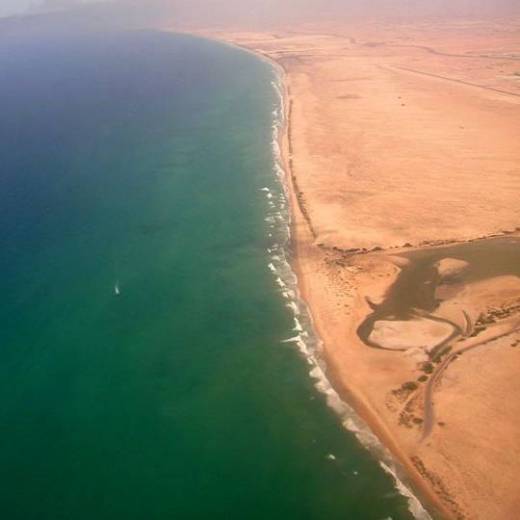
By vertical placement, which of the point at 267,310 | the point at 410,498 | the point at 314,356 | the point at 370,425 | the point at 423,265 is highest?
the point at 423,265

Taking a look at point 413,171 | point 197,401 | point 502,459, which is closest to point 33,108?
point 413,171

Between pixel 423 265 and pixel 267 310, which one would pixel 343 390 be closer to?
pixel 267 310

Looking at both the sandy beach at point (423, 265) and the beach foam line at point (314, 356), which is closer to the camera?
the beach foam line at point (314, 356)

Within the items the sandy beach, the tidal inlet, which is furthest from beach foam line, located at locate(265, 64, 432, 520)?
the sandy beach

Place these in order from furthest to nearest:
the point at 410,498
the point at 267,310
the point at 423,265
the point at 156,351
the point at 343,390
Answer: the point at 423,265, the point at 267,310, the point at 156,351, the point at 343,390, the point at 410,498

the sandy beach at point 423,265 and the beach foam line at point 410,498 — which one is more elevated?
the sandy beach at point 423,265

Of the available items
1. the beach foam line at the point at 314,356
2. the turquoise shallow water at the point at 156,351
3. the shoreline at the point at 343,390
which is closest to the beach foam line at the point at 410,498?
the beach foam line at the point at 314,356

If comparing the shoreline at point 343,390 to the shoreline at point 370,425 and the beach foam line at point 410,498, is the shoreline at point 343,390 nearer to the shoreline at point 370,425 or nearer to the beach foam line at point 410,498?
the shoreline at point 370,425

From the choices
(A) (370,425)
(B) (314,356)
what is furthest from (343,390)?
(B) (314,356)
